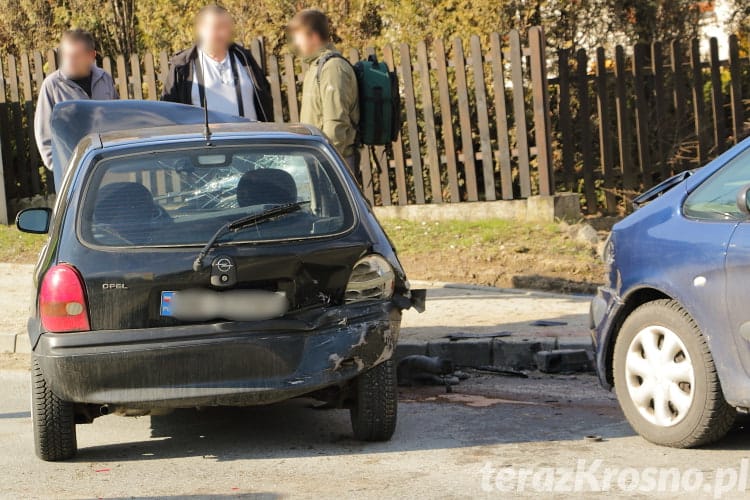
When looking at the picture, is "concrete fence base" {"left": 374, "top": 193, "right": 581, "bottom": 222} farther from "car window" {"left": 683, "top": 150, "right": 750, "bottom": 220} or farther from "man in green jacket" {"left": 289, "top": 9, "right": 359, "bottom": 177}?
"car window" {"left": 683, "top": 150, "right": 750, "bottom": 220}

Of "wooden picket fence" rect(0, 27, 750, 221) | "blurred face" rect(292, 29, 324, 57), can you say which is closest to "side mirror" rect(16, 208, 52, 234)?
"blurred face" rect(292, 29, 324, 57)

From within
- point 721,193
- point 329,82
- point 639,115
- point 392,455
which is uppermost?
point 329,82

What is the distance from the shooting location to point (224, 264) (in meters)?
5.47

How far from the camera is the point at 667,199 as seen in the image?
5.81 meters

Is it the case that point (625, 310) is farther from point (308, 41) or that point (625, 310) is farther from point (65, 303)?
point (308, 41)

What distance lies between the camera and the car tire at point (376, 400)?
5.71 metres

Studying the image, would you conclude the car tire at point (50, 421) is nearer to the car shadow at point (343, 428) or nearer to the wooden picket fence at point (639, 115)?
the car shadow at point (343, 428)

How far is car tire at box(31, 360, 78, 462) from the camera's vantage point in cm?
555

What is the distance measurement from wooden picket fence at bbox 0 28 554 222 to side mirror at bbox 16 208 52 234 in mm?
6667

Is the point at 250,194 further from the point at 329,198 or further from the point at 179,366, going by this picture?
the point at 179,366

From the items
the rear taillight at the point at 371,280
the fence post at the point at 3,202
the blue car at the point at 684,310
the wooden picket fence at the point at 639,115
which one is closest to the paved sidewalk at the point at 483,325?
the blue car at the point at 684,310

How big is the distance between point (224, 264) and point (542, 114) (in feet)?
24.8

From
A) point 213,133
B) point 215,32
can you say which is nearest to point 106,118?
point 215,32

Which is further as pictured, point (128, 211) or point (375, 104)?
point (375, 104)
